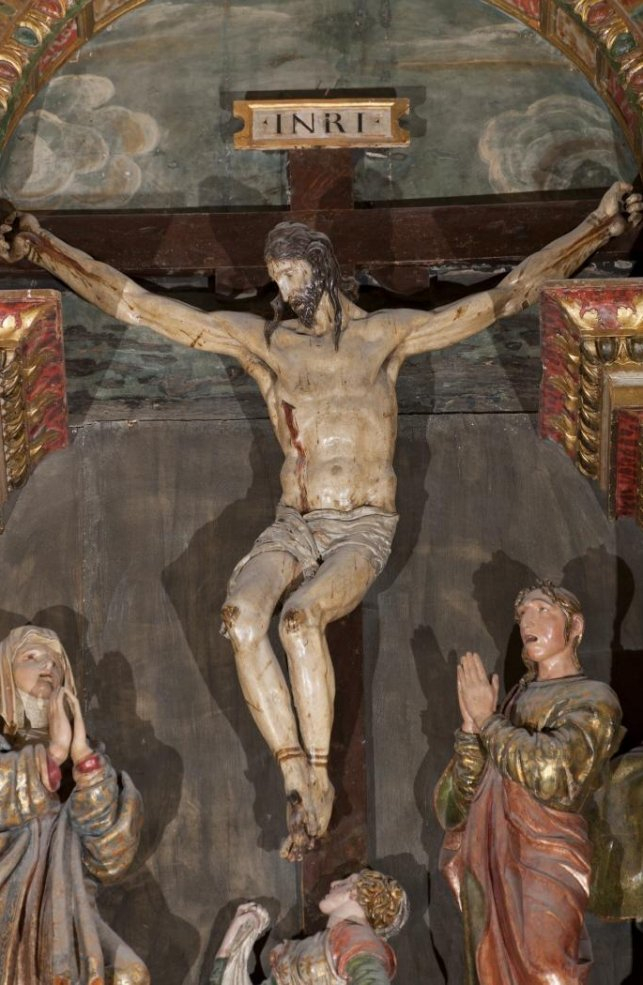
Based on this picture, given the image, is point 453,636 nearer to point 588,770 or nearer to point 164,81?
point 588,770

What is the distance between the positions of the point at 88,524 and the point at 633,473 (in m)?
2.01

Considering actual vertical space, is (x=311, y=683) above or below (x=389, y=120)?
below

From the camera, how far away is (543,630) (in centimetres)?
829

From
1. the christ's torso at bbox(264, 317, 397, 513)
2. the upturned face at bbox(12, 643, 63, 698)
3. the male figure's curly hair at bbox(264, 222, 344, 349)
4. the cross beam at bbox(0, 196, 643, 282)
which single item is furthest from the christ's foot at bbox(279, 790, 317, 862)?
the cross beam at bbox(0, 196, 643, 282)

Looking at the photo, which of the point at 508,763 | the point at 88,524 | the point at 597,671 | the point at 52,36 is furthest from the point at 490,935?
the point at 52,36

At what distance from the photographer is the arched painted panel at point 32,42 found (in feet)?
31.1

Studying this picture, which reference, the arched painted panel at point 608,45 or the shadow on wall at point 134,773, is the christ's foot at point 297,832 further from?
the arched painted panel at point 608,45

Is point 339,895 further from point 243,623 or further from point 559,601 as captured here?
point 559,601

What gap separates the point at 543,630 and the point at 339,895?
1.10 meters

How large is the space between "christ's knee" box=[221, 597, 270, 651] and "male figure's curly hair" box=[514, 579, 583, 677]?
886 millimetres

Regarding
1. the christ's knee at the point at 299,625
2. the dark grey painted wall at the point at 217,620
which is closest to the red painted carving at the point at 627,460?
the dark grey painted wall at the point at 217,620

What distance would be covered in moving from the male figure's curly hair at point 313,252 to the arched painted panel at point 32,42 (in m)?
1.36

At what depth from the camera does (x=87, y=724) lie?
896cm

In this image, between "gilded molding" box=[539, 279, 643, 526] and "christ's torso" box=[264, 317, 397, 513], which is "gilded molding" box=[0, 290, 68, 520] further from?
"gilded molding" box=[539, 279, 643, 526]
